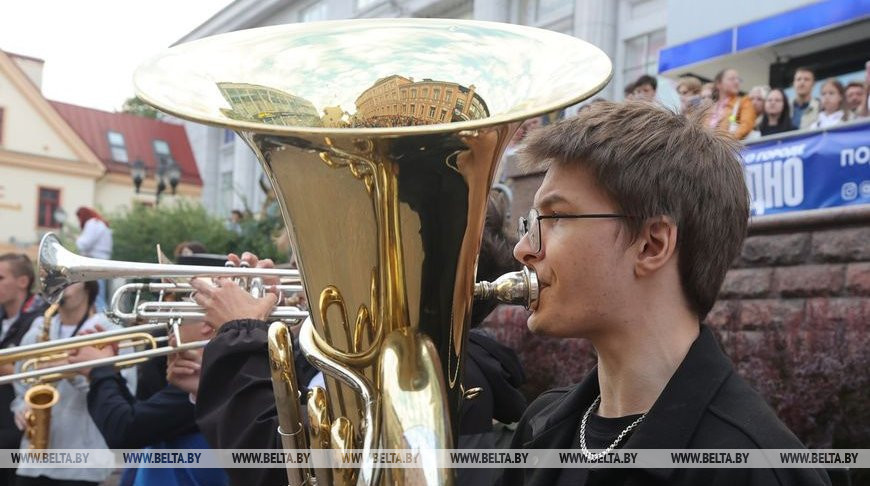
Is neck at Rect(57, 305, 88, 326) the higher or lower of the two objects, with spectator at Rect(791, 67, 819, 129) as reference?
lower

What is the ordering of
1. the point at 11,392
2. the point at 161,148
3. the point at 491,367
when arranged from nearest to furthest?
1. the point at 491,367
2. the point at 11,392
3. the point at 161,148

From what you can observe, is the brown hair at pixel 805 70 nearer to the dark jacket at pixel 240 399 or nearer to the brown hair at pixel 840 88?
the brown hair at pixel 840 88

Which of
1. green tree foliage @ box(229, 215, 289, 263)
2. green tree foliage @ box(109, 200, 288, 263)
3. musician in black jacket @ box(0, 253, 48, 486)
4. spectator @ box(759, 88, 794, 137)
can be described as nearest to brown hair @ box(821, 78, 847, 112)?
spectator @ box(759, 88, 794, 137)

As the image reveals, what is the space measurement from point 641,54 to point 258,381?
12112 millimetres

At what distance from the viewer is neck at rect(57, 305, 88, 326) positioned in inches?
169

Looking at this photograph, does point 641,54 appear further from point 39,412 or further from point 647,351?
point 647,351

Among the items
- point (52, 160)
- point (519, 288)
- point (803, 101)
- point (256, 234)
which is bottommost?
point (256, 234)

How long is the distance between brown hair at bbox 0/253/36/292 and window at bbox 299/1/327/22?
63.7 ft

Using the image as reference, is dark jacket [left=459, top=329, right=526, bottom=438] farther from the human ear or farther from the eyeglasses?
the human ear

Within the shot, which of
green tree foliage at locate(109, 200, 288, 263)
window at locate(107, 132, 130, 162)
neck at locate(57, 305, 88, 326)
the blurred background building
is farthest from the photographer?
window at locate(107, 132, 130, 162)

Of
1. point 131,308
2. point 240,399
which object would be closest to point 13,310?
point 131,308

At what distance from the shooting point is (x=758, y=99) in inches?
257

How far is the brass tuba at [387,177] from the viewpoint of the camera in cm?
152

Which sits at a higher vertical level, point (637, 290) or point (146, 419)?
point (637, 290)
